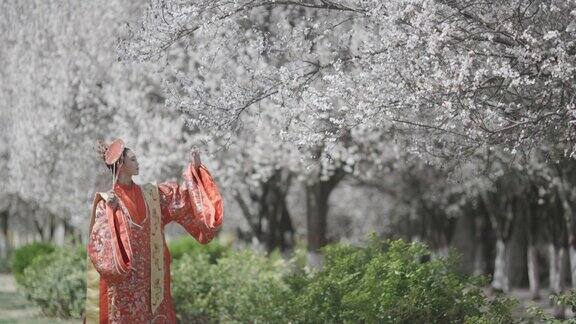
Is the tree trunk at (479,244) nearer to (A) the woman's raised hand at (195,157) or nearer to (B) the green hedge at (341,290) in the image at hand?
(B) the green hedge at (341,290)

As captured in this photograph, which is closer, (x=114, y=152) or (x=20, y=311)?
(x=114, y=152)

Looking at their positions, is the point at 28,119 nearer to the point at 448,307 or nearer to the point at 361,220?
the point at 448,307

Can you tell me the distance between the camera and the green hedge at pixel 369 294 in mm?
9156

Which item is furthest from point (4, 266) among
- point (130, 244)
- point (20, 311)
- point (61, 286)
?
point (130, 244)

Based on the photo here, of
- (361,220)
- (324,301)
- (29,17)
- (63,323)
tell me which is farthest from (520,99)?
(361,220)

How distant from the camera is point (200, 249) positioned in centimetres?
1833

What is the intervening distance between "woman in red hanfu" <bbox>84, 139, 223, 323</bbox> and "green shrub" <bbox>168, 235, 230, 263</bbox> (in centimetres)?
611

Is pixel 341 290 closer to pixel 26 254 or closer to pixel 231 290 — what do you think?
pixel 231 290

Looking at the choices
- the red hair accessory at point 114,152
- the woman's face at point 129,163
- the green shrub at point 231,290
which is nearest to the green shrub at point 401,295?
the green shrub at point 231,290

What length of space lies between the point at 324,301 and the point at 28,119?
10.2 metres

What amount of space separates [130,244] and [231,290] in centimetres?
370

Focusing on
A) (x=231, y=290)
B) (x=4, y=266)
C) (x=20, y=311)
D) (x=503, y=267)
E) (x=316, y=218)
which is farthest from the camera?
(x=4, y=266)

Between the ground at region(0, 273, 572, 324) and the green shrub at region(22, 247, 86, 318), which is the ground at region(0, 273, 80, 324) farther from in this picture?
the green shrub at region(22, 247, 86, 318)

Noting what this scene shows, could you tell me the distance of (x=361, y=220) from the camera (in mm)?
42344
